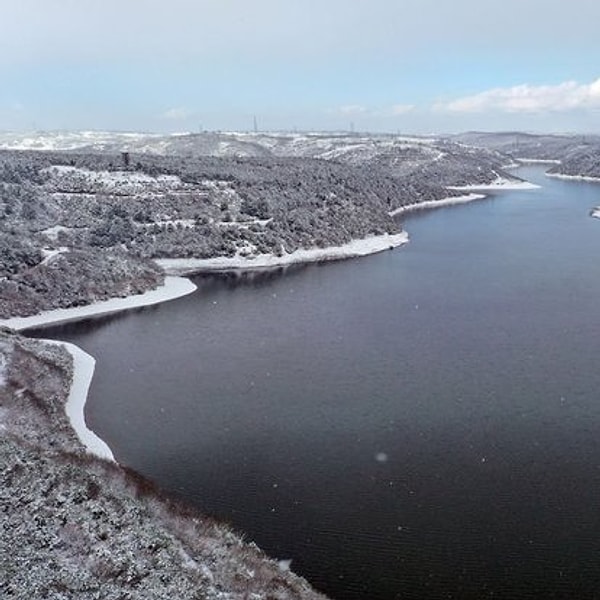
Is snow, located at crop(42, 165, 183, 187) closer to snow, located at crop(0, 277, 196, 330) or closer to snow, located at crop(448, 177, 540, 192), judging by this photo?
snow, located at crop(0, 277, 196, 330)

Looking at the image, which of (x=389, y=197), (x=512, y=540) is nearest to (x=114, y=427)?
(x=512, y=540)

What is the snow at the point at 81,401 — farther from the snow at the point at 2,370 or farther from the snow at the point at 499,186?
the snow at the point at 499,186

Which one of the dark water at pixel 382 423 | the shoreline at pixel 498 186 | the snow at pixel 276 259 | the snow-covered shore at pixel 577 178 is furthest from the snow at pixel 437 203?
the dark water at pixel 382 423

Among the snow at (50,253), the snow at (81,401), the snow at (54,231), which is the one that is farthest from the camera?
the snow at (54,231)

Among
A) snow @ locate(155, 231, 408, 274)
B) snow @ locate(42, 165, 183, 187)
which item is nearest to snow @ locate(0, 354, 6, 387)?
snow @ locate(155, 231, 408, 274)

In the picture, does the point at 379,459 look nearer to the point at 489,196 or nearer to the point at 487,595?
A: the point at 487,595

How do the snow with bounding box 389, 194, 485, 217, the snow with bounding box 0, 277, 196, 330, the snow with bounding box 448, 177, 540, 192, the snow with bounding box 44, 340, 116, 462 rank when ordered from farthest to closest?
the snow with bounding box 448, 177, 540, 192, the snow with bounding box 389, 194, 485, 217, the snow with bounding box 0, 277, 196, 330, the snow with bounding box 44, 340, 116, 462

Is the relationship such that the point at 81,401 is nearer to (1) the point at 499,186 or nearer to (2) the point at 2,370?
(2) the point at 2,370
